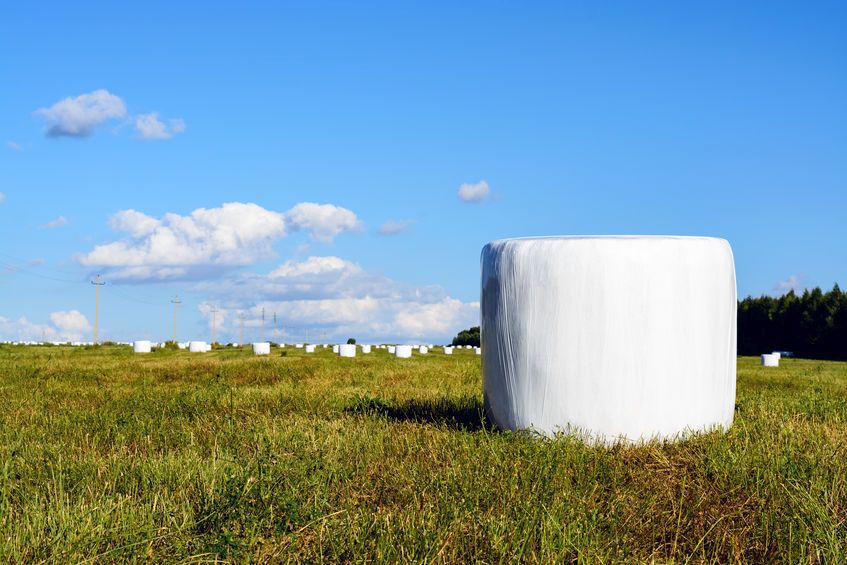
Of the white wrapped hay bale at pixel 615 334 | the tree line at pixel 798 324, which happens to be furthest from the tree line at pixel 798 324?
the white wrapped hay bale at pixel 615 334

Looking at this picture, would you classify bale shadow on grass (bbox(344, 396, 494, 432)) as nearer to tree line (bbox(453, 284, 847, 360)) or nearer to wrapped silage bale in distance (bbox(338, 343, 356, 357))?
wrapped silage bale in distance (bbox(338, 343, 356, 357))

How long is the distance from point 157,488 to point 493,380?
9.42 ft

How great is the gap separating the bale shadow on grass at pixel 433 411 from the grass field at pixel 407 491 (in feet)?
0.18

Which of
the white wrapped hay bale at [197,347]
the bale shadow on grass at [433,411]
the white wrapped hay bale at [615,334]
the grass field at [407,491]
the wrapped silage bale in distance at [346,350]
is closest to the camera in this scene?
the grass field at [407,491]

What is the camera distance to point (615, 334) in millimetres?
5926

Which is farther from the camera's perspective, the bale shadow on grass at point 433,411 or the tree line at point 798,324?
the tree line at point 798,324

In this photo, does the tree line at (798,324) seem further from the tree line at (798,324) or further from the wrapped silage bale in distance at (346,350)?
the wrapped silage bale in distance at (346,350)

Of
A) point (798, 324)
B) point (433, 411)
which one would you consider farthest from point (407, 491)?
point (798, 324)

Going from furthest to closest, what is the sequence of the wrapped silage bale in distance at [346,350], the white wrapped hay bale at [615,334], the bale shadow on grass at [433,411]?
1. the wrapped silage bale in distance at [346,350]
2. the bale shadow on grass at [433,411]
3. the white wrapped hay bale at [615,334]

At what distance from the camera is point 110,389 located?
12.0 m

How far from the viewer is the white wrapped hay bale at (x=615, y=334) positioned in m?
5.95

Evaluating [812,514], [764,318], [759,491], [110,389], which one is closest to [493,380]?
[759,491]

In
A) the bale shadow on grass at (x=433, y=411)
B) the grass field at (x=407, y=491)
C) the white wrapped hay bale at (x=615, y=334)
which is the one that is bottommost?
the grass field at (x=407, y=491)

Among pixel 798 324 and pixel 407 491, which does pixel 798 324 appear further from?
pixel 407 491
